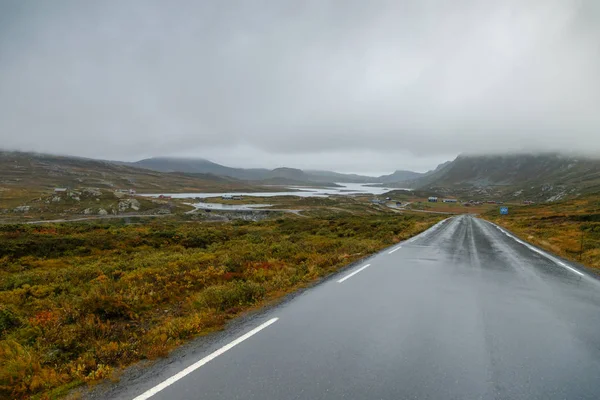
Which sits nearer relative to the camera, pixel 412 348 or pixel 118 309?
pixel 412 348

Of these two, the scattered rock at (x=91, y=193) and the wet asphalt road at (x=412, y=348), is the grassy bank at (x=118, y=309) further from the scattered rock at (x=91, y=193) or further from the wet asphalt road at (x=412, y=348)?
the scattered rock at (x=91, y=193)

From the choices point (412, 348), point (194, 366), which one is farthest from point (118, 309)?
point (412, 348)

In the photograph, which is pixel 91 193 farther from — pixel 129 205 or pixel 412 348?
pixel 412 348

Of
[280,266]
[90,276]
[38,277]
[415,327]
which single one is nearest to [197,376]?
[415,327]

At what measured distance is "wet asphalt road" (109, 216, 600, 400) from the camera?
4215mm

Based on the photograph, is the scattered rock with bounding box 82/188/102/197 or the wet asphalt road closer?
the wet asphalt road

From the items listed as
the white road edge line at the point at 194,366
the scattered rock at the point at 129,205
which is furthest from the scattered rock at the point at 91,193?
the white road edge line at the point at 194,366

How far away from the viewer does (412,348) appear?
17.9 feet

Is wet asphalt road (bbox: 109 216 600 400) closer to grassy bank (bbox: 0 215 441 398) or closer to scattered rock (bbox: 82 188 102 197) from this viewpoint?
grassy bank (bbox: 0 215 441 398)

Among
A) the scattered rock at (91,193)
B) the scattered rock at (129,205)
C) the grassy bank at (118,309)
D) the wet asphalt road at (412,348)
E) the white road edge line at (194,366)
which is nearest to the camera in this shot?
the white road edge line at (194,366)

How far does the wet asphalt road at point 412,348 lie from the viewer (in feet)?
13.8

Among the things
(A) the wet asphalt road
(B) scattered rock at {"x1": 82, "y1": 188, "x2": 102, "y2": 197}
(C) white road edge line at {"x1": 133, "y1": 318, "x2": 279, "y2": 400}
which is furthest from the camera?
(B) scattered rock at {"x1": 82, "y1": 188, "x2": 102, "y2": 197}

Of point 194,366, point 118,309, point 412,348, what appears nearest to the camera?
point 194,366

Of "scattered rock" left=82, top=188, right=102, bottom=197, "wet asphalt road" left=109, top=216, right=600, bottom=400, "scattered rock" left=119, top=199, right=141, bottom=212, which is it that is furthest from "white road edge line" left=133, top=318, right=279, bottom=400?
"scattered rock" left=82, top=188, right=102, bottom=197
